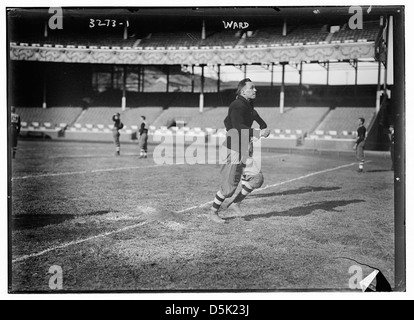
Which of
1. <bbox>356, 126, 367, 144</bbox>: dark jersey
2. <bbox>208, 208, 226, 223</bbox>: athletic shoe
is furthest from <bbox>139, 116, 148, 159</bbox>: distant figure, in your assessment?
<bbox>208, 208, 226, 223</bbox>: athletic shoe

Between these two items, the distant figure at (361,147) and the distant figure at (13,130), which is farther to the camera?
the distant figure at (361,147)

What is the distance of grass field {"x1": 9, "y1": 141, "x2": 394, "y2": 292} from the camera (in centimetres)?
465

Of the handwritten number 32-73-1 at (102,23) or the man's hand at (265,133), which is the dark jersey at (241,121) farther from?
the handwritten number 32-73-1 at (102,23)

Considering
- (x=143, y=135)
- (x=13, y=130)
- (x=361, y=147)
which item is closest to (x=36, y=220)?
(x=13, y=130)

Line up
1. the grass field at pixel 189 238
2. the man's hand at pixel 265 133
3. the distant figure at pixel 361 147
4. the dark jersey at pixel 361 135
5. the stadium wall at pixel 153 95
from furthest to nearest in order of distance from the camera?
the stadium wall at pixel 153 95 → the dark jersey at pixel 361 135 → the distant figure at pixel 361 147 → the man's hand at pixel 265 133 → the grass field at pixel 189 238

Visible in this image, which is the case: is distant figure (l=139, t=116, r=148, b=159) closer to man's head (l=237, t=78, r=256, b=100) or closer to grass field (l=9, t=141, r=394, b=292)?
grass field (l=9, t=141, r=394, b=292)

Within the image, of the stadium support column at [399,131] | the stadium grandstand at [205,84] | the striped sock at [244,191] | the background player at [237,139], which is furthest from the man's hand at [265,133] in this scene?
the stadium grandstand at [205,84]

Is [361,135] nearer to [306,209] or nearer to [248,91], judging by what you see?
[306,209]

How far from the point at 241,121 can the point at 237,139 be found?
0.99ft

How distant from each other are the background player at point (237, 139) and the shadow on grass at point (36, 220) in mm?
1983

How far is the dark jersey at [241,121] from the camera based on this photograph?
6.04 meters

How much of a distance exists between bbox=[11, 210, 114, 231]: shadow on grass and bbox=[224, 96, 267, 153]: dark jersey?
2.35 meters
